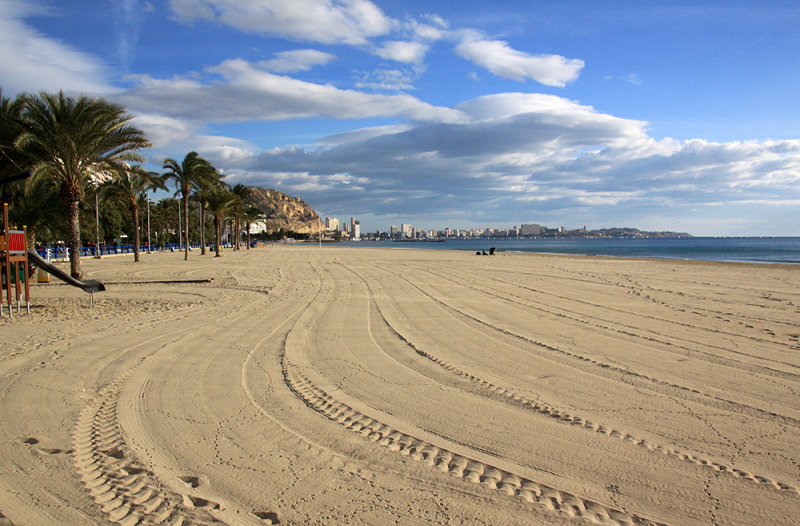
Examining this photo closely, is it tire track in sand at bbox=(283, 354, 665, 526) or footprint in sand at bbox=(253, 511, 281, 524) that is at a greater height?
tire track in sand at bbox=(283, 354, 665, 526)

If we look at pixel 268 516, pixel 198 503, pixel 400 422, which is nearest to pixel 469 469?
pixel 400 422

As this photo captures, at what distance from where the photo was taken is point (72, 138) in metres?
15.0

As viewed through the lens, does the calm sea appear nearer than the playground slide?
No

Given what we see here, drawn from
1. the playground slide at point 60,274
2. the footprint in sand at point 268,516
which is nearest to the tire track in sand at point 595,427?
the footprint in sand at point 268,516

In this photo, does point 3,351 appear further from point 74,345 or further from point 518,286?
point 518,286

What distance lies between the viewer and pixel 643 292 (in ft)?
44.1

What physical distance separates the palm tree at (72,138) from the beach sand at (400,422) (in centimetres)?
902

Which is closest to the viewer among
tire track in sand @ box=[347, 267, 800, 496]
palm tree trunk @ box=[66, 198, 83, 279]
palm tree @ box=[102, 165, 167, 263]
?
tire track in sand @ box=[347, 267, 800, 496]

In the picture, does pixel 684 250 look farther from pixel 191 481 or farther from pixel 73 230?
pixel 191 481

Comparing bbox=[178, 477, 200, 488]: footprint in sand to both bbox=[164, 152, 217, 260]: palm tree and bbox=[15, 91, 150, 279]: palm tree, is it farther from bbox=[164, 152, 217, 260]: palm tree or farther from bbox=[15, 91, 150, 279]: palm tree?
bbox=[164, 152, 217, 260]: palm tree

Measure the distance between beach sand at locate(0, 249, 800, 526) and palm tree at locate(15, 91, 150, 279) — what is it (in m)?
9.02

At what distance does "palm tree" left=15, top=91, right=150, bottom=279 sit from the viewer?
14.6 meters

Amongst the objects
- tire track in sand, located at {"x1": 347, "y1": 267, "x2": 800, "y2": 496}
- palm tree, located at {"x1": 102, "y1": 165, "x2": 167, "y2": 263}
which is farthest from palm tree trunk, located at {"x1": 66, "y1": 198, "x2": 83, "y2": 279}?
tire track in sand, located at {"x1": 347, "y1": 267, "x2": 800, "y2": 496}

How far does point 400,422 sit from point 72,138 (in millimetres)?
16234
